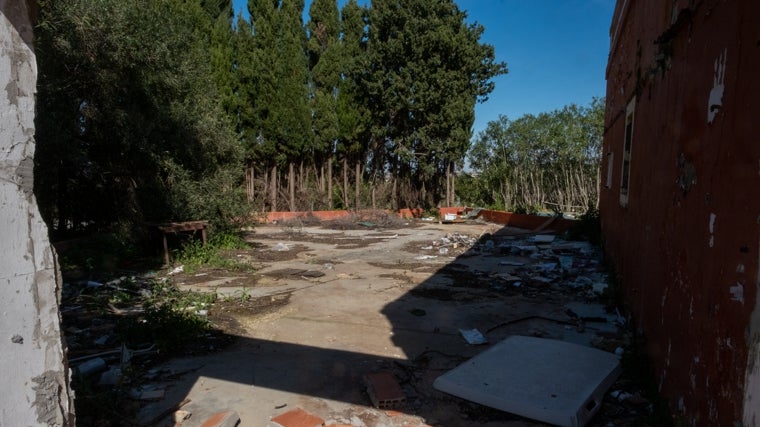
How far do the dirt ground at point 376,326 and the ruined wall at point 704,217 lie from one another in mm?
788

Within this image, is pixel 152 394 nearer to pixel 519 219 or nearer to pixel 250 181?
pixel 519 219

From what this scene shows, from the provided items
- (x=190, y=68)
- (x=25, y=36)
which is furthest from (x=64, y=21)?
(x=25, y=36)

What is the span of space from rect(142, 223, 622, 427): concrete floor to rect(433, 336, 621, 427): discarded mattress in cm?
10

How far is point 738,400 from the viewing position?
1.75 m

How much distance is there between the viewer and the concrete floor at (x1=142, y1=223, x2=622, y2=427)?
3.26 meters

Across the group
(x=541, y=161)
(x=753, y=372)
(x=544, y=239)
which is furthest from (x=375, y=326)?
(x=541, y=161)

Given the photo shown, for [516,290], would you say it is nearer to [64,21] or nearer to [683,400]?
[683,400]

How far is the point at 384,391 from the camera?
3.30m

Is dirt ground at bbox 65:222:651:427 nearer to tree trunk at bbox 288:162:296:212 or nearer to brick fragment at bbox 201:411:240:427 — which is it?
brick fragment at bbox 201:411:240:427

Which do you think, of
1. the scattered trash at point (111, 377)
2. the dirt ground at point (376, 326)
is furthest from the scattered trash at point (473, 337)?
the scattered trash at point (111, 377)

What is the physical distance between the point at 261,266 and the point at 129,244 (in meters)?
2.83

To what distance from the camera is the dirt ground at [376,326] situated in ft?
10.6

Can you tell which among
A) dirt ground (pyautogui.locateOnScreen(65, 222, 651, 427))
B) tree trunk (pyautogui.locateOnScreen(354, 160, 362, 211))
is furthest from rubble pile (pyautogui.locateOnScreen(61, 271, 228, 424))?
tree trunk (pyautogui.locateOnScreen(354, 160, 362, 211))

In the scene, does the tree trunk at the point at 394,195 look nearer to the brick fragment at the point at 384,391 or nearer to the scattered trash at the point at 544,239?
the scattered trash at the point at 544,239
